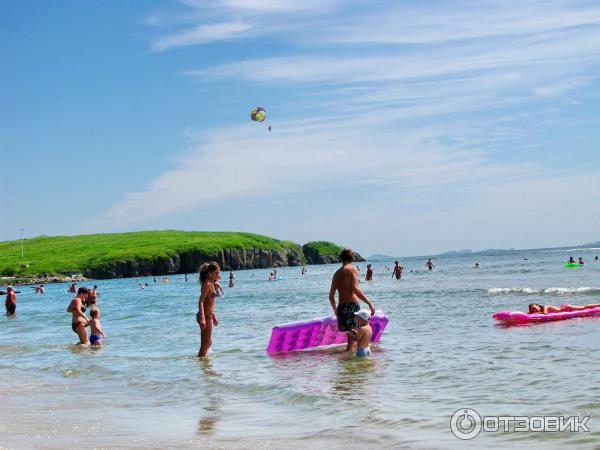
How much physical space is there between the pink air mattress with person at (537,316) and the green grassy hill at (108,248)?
117436 mm

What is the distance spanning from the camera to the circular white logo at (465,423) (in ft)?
22.1

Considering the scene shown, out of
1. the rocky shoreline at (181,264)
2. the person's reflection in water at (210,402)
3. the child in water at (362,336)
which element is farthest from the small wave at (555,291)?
the rocky shoreline at (181,264)

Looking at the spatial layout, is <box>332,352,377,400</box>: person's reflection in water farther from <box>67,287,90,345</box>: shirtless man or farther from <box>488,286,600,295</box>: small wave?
<box>488,286,600,295</box>: small wave

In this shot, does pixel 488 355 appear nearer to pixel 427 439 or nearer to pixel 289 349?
pixel 289 349

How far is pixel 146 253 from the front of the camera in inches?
5591

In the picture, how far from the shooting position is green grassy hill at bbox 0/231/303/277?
134500mm

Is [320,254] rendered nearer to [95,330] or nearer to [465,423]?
[95,330]

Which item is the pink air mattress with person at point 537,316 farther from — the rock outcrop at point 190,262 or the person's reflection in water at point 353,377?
the rock outcrop at point 190,262

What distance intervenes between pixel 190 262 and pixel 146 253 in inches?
A: 378

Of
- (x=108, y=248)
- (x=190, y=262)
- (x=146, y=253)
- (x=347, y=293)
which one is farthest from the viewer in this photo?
(x=108, y=248)

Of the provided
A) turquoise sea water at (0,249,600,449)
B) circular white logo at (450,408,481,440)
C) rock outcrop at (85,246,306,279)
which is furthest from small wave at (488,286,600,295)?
rock outcrop at (85,246,306,279)

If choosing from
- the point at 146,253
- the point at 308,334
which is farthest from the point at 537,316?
the point at 146,253

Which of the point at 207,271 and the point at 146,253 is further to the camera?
the point at 146,253

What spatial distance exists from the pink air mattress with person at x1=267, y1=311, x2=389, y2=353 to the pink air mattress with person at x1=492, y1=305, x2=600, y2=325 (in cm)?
404
